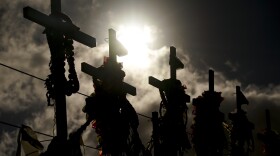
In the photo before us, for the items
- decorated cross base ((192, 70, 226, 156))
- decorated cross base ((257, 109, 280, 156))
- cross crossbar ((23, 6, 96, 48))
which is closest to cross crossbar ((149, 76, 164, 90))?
decorated cross base ((192, 70, 226, 156))

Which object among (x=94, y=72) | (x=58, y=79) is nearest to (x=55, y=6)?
(x=58, y=79)

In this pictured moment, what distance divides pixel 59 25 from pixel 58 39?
13.6 inches

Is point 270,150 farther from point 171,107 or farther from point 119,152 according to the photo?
point 119,152

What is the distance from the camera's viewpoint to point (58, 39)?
45.1 ft

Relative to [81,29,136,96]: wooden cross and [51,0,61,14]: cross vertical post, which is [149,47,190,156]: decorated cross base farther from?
[51,0,61,14]: cross vertical post

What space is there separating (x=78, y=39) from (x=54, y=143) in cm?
303

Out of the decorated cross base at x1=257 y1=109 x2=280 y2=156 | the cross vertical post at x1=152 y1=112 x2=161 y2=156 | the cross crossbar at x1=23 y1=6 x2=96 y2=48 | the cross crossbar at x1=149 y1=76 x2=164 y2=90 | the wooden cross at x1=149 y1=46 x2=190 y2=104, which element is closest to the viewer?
the cross crossbar at x1=23 y1=6 x2=96 y2=48

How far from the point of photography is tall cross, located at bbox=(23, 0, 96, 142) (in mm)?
13188

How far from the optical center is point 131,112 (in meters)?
16.2

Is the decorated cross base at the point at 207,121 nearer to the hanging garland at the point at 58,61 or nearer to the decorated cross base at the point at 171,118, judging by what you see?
the decorated cross base at the point at 171,118

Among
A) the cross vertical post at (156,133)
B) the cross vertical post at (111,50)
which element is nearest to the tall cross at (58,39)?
the cross vertical post at (111,50)

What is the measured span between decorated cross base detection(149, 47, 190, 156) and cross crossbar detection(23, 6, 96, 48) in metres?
4.36

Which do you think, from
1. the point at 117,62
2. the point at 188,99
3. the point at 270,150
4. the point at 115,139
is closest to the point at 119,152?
the point at 115,139

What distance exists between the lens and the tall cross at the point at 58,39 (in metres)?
13.2
